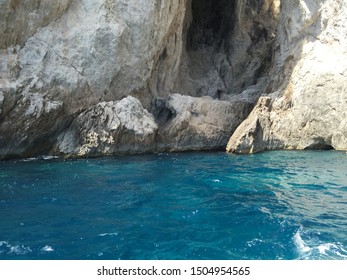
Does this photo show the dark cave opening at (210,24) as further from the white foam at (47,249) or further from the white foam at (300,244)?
the white foam at (47,249)

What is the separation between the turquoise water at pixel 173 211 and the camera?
18.7 feet

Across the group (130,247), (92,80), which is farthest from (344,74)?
(130,247)

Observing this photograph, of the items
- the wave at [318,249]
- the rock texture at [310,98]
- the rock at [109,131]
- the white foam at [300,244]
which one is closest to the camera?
the wave at [318,249]

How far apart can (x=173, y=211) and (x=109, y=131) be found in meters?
8.84

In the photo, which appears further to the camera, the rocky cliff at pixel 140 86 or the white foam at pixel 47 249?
the rocky cliff at pixel 140 86

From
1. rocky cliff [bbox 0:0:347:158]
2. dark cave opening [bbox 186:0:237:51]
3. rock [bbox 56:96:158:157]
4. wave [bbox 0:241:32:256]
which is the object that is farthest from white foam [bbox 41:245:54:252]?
dark cave opening [bbox 186:0:237:51]

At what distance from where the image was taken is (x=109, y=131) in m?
15.9

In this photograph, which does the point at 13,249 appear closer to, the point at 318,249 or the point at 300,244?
the point at 300,244

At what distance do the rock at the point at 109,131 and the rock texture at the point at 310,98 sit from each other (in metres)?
4.15

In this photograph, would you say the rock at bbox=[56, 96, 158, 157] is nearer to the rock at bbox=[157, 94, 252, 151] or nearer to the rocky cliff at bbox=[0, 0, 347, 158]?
the rocky cliff at bbox=[0, 0, 347, 158]

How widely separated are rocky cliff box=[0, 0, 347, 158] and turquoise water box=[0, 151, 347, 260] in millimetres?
2642

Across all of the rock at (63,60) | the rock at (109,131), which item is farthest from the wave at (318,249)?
the rock at (63,60)

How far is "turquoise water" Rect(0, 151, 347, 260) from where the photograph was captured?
18.7 feet

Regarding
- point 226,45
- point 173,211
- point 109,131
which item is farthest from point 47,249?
point 226,45
